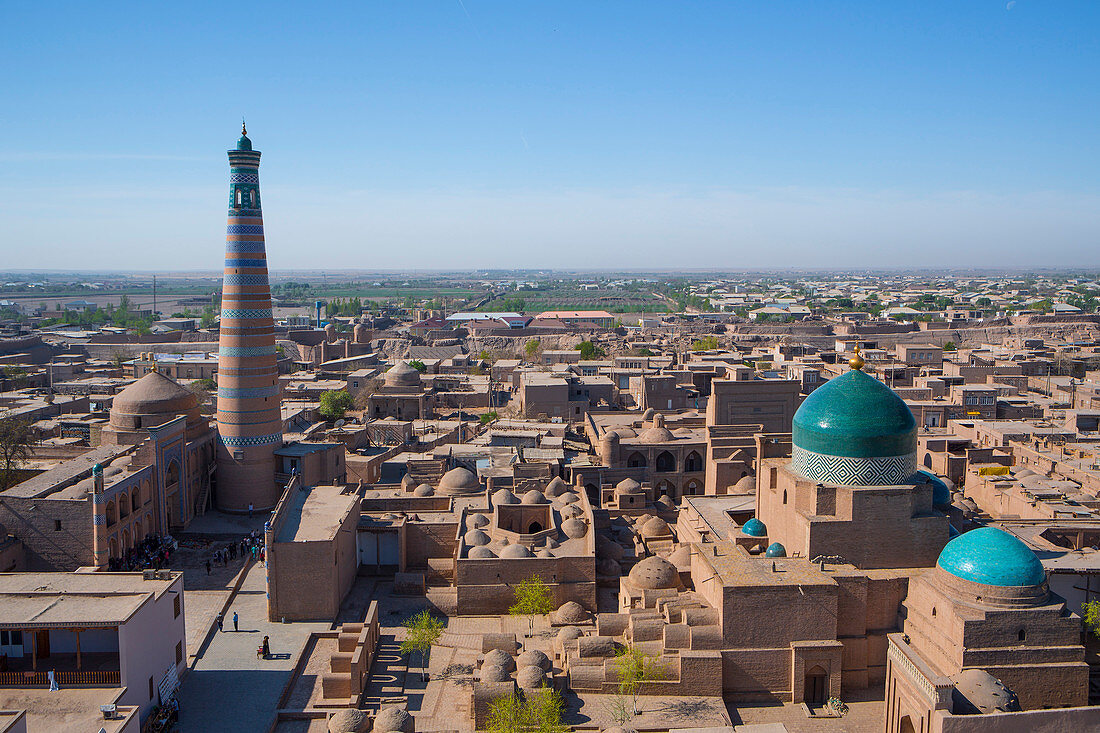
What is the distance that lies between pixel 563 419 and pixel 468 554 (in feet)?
61.6

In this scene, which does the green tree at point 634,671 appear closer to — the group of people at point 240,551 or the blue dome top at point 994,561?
the blue dome top at point 994,561

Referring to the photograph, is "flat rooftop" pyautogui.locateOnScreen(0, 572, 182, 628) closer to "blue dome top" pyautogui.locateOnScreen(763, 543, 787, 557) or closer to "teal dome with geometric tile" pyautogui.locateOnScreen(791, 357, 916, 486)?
"blue dome top" pyautogui.locateOnScreen(763, 543, 787, 557)

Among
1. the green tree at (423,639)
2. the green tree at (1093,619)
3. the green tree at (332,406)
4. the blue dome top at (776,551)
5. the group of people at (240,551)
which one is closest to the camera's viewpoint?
the green tree at (1093,619)

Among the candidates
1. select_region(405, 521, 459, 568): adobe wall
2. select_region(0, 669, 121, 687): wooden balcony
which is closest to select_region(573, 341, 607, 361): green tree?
select_region(405, 521, 459, 568): adobe wall

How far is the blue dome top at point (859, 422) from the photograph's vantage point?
18.8 m

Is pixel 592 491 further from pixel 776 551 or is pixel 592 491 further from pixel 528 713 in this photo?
pixel 528 713

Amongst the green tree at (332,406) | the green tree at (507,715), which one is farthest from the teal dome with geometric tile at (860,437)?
the green tree at (332,406)

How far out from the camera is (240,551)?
86.1 ft

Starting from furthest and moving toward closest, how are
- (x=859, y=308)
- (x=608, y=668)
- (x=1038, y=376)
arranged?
(x=859, y=308), (x=1038, y=376), (x=608, y=668)

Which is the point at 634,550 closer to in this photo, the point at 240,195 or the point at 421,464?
the point at 421,464

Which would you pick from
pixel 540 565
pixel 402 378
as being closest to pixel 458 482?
pixel 540 565

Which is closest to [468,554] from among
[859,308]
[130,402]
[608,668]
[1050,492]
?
[608,668]

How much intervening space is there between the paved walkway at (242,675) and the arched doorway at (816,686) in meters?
10.7

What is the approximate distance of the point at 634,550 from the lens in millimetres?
24531
